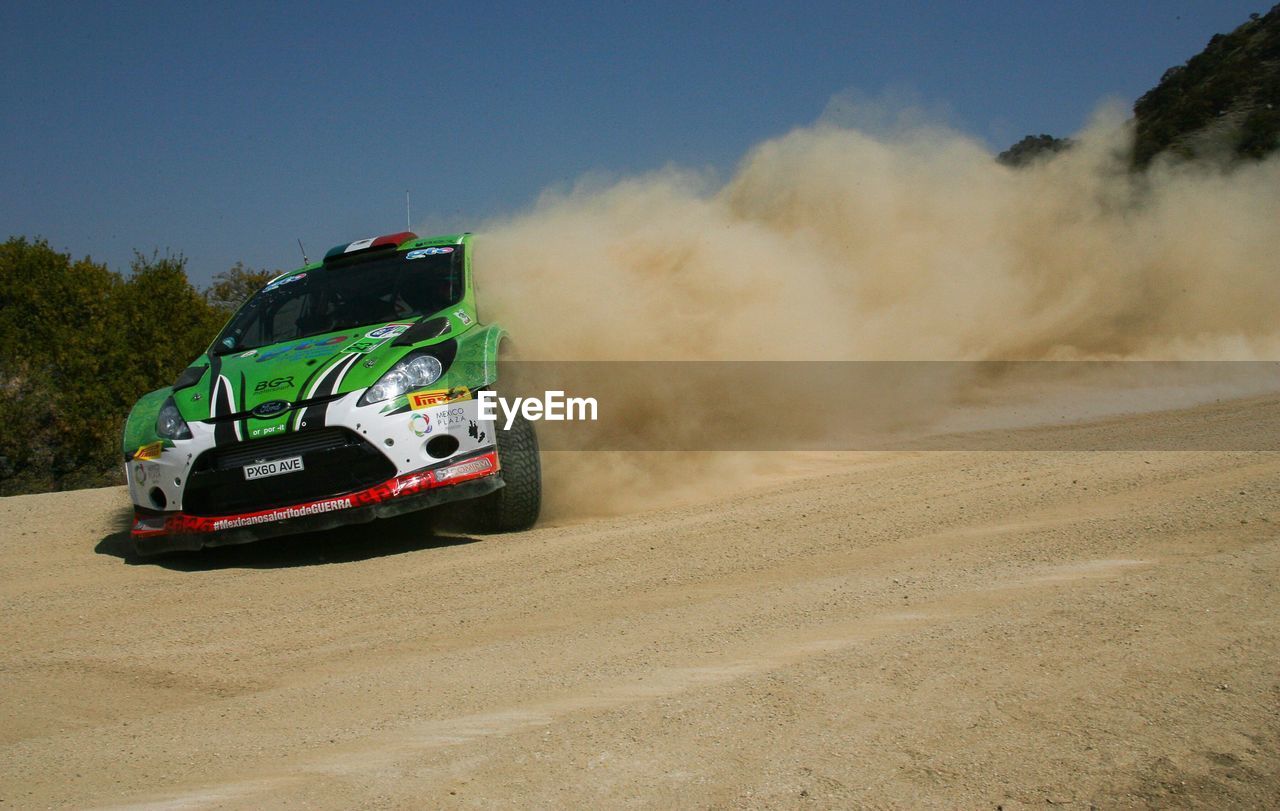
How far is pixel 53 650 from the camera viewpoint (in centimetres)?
490

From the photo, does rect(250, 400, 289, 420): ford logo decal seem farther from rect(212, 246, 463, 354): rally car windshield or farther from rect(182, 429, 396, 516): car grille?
rect(212, 246, 463, 354): rally car windshield

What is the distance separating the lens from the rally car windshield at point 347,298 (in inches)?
292

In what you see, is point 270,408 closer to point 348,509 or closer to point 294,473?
point 294,473

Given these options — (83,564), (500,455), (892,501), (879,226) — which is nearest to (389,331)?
(500,455)

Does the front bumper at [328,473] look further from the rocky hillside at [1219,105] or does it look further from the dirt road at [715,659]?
the rocky hillside at [1219,105]

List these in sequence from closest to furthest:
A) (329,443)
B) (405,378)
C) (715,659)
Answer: (715,659) < (329,443) < (405,378)

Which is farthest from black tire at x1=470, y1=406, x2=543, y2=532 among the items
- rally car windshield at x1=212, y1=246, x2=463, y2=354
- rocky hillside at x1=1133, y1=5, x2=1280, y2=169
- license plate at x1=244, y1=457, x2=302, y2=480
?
rocky hillside at x1=1133, y1=5, x2=1280, y2=169

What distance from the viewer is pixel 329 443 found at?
612 cm

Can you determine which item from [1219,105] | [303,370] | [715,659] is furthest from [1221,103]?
[715,659]

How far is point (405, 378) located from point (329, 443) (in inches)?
23.0

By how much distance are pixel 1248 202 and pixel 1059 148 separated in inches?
109

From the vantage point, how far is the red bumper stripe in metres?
6.13

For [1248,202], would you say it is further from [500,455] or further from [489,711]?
[489,711]
